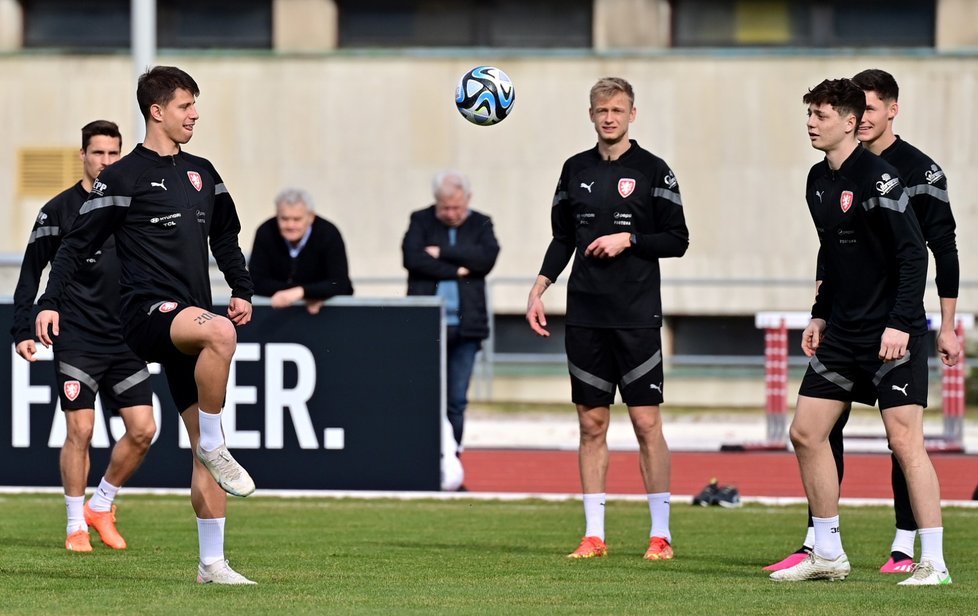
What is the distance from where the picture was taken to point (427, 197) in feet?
83.5

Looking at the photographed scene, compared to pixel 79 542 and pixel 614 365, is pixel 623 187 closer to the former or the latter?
→ pixel 614 365

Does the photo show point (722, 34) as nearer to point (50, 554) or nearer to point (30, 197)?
point (30, 197)

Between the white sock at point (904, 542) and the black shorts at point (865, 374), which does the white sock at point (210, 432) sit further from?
the white sock at point (904, 542)

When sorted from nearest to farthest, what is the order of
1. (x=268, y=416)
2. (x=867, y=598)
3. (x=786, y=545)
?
(x=867, y=598) → (x=786, y=545) → (x=268, y=416)

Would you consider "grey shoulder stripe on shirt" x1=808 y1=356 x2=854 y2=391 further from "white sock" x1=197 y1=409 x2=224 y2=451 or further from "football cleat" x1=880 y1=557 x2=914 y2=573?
"white sock" x1=197 y1=409 x2=224 y2=451

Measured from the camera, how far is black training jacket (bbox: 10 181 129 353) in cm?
988

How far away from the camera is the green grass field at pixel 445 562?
23.6 feet

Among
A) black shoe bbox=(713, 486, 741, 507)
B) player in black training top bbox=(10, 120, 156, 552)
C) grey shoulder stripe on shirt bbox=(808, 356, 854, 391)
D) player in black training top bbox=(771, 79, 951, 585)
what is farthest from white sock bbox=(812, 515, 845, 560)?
black shoe bbox=(713, 486, 741, 507)

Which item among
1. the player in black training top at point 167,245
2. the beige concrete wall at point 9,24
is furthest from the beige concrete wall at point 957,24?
the player in black training top at point 167,245

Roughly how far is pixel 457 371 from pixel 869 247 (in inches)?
236

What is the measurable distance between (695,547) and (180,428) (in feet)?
14.8

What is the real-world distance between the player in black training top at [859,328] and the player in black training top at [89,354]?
3807 mm

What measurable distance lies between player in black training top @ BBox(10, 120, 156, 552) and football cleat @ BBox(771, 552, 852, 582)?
12.1 feet

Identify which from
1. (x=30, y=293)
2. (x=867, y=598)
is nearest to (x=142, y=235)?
(x=30, y=293)
